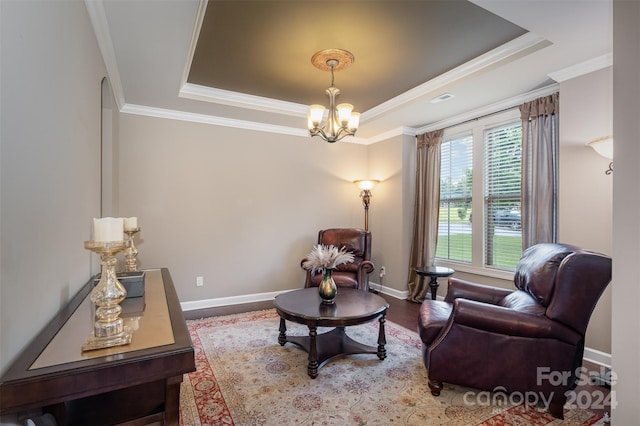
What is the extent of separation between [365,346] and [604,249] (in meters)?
2.16

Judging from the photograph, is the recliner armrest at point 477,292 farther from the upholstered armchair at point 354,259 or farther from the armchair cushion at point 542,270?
the upholstered armchair at point 354,259

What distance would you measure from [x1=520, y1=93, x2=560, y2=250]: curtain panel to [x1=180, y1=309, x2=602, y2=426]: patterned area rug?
5.58 feet

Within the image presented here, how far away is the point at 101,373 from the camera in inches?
36.2

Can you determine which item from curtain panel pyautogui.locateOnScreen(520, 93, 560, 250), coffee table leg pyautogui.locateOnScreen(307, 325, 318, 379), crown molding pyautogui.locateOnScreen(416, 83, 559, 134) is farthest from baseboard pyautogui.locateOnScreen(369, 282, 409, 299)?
coffee table leg pyautogui.locateOnScreen(307, 325, 318, 379)

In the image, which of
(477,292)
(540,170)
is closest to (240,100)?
(477,292)

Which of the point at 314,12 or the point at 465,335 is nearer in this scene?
the point at 465,335

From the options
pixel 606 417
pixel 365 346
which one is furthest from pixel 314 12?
pixel 606 417

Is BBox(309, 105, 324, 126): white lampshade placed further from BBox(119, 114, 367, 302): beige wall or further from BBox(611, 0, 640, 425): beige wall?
BBox(611, 0, 640, 425): beige wall

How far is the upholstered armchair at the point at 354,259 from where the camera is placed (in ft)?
13.1

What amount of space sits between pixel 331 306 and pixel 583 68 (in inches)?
118

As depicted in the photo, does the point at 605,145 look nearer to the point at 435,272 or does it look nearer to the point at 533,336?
the point at 533,336

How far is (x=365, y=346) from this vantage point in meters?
2.77

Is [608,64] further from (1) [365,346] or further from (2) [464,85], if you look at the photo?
(1) [365,346]

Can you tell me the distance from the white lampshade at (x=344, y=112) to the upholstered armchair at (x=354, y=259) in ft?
6.30
